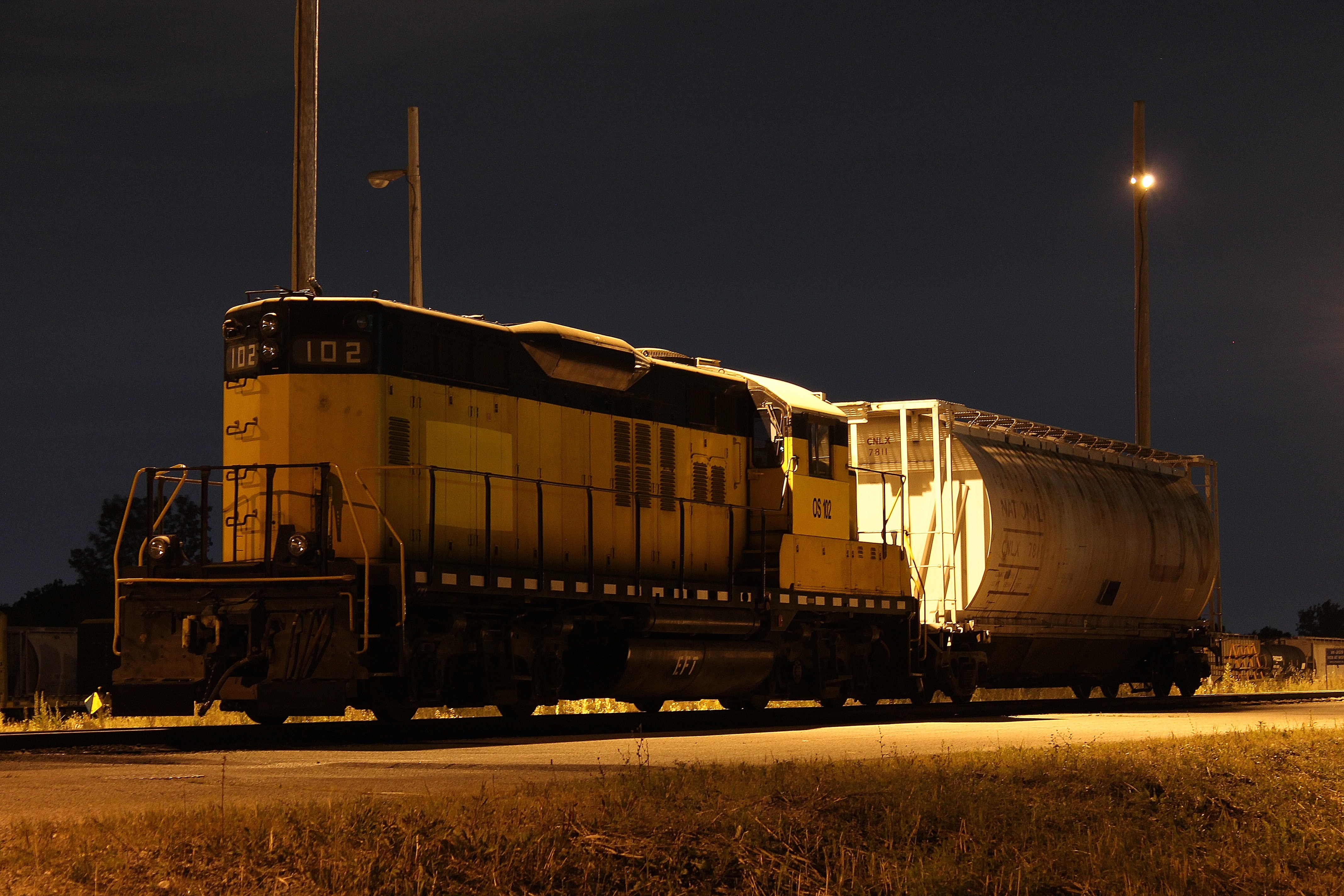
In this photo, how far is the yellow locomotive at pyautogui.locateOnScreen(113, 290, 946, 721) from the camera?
43.8ft

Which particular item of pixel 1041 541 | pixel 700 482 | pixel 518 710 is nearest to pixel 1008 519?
pixel 1041 541

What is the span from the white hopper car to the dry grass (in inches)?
457

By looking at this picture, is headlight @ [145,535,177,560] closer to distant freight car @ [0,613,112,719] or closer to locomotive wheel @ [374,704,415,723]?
locomotive wheel @ [374,704,415,723]

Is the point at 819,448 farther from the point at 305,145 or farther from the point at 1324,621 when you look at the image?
the point at 1324,621

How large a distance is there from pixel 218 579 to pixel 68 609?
32.3 meters

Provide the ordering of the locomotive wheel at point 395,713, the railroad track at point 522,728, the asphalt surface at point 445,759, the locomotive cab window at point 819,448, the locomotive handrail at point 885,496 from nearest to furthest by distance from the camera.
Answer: the asphalt surface at point 445,759 < the railroad track at point 522,728 < the locomotive wheel at point 395,713 < the locomotive cab window at point 819,448 < the locomotive handrail at point 885,496

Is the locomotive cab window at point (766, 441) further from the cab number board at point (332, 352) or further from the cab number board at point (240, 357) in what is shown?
the cab number board at point (240, 357)

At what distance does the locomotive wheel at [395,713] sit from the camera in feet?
47.7

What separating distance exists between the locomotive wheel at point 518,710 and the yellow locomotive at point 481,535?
61mm

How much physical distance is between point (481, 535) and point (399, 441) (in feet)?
4.93

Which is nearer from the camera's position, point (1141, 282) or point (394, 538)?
point (394, 538)

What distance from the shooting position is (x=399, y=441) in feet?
48.7

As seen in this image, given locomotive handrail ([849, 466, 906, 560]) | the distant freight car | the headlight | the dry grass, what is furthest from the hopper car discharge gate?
the distant freight car

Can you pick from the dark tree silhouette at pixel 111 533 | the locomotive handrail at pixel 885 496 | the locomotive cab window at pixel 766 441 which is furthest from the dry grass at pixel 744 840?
the dark tree silhouette at pixel 111 533
